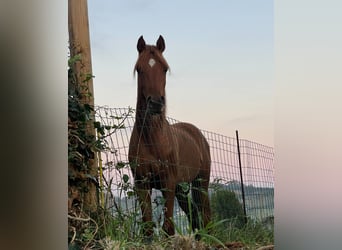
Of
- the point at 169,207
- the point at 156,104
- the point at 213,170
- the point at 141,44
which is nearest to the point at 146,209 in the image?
the point at 169,207

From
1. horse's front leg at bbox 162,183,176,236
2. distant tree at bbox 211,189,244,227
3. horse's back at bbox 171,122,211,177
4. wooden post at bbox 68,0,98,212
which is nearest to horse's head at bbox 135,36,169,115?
horse's back at bbox 171,122,211,177

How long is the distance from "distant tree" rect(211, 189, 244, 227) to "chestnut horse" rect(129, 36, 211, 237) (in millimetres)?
45

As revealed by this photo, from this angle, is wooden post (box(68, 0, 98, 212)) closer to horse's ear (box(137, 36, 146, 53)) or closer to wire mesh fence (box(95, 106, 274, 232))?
wire mesh fence (box(95, 106, 274, 232))

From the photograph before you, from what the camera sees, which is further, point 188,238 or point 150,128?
point 150,128

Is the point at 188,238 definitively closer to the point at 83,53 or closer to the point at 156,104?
the point at 156,104

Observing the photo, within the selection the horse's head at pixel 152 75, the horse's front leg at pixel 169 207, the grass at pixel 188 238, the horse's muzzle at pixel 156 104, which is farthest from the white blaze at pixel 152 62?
the grass at pixel 188 238

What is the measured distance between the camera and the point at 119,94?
7.32 ft

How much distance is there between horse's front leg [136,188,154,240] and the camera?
2.24 m

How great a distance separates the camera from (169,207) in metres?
2.24

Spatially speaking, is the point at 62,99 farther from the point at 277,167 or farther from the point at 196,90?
the point at 277,167

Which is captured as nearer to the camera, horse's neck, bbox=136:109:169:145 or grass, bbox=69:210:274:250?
grass, bbox=69:210:274:250

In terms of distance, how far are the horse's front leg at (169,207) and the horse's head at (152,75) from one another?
0.37 m

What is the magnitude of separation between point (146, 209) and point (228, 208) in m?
0.39

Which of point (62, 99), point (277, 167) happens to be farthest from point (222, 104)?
point (62, 99)
